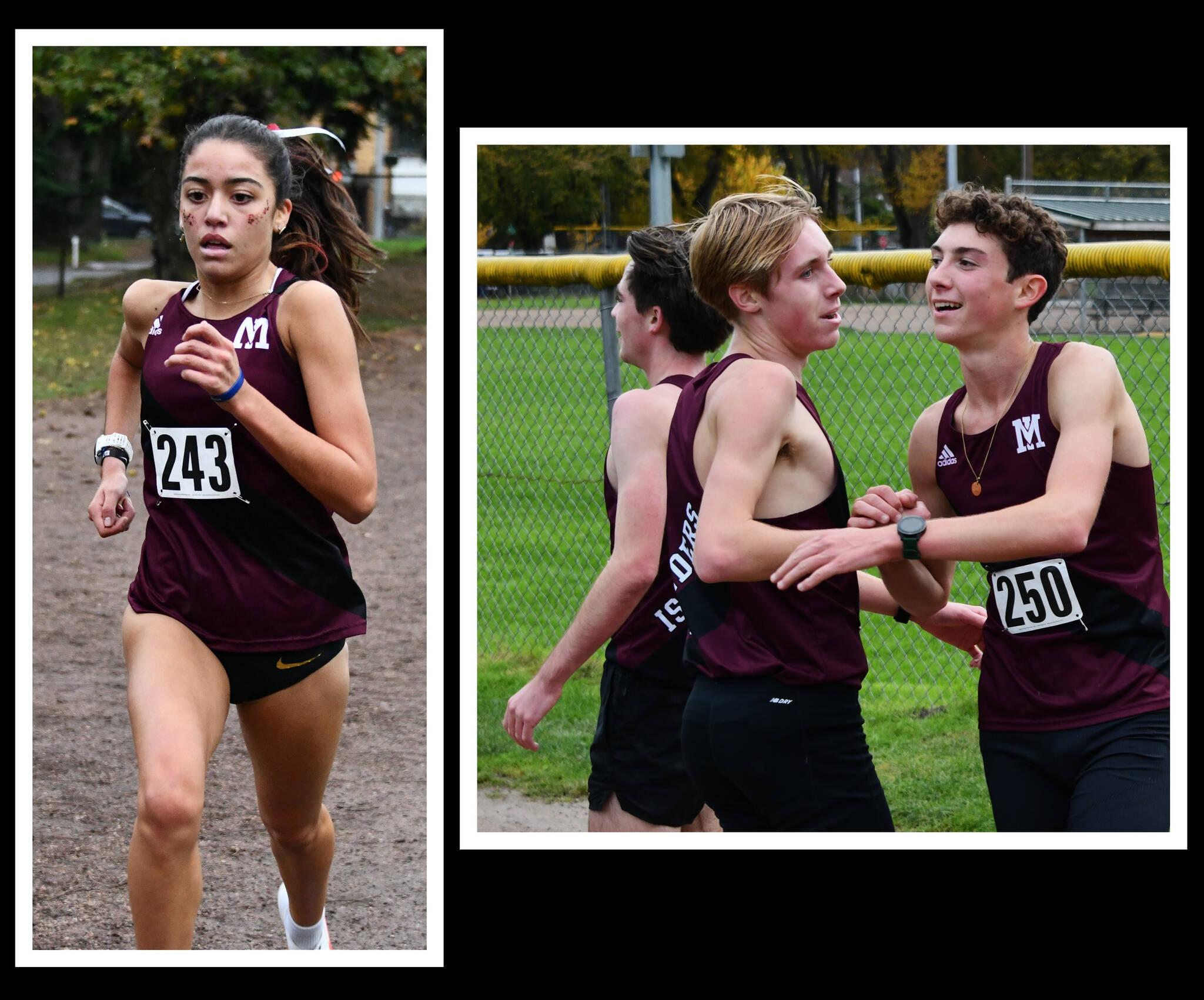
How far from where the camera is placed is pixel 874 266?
4.04 m

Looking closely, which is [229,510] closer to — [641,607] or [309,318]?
[309,318]

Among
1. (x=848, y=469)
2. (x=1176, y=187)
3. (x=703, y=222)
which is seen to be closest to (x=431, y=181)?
(x=703, y=222)

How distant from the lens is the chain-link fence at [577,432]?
4.96 meters

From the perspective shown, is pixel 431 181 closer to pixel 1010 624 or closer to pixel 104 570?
pixel 1010 624

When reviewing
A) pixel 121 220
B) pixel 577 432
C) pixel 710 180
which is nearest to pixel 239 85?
pixel 577 432

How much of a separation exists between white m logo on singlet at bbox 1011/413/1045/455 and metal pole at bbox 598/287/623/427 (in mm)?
2234

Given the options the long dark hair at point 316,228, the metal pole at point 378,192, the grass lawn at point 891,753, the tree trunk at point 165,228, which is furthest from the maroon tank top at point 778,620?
the tree trunk at point 165,228

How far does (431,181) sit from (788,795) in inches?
57.8

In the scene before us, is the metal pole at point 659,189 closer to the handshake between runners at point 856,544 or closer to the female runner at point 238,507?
the female runner at point 238,507

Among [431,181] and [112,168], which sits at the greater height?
[112,168]

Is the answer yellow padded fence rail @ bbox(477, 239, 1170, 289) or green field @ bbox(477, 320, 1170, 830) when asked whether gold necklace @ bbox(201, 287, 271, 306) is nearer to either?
yellow padded fence rail @ bbox(477, 239, 1170, 289)

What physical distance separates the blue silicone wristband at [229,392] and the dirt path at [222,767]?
1646 mm

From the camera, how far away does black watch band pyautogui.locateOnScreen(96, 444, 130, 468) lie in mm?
3164

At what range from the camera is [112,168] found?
1391cm
